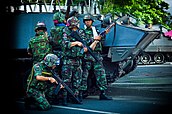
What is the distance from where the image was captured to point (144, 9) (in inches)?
346

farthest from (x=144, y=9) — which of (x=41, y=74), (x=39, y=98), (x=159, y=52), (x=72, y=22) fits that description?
(x=159, y=52)

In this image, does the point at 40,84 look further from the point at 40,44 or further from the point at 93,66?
the point at 93,66

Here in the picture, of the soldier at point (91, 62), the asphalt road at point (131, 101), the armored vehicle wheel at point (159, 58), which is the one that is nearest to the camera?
the asphalt road at point (131, 101)

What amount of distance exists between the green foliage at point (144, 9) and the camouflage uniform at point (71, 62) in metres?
1.37

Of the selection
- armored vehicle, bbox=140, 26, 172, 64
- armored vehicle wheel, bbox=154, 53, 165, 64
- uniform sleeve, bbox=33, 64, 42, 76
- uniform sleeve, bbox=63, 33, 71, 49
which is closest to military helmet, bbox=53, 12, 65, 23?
uniform sleeve, bbox=63, 33, 71, 49

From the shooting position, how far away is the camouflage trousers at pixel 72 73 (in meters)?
8.10

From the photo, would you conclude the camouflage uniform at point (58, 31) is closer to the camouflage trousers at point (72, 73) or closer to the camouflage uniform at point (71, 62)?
the camouflage uniform at point (71, 62)

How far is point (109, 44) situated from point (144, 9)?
3.09ft

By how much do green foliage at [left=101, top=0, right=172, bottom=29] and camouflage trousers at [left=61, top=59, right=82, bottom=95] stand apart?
5.34 feet

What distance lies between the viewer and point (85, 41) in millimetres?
8242

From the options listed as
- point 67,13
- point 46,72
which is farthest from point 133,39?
point 46,72

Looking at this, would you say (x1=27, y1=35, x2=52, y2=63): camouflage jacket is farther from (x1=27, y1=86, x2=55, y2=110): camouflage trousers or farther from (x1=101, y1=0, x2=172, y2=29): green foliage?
(x1=101, y1=0, x2=172, y2=29): green foliage

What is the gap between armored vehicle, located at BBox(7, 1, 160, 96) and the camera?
8914 mm

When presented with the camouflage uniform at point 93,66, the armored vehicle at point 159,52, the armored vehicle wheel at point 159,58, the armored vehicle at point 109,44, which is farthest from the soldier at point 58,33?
the armored vehicle wheel at point 159,58
